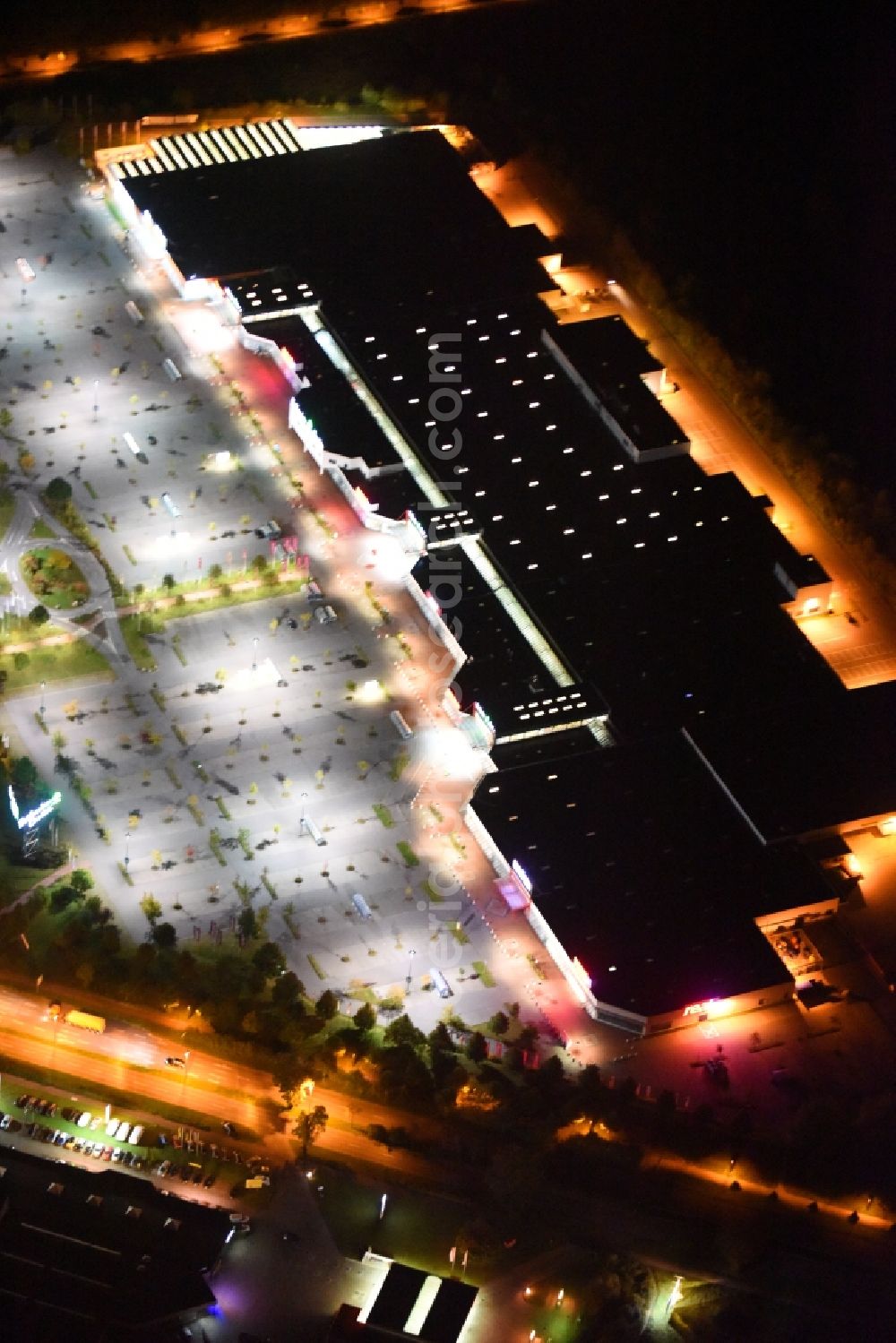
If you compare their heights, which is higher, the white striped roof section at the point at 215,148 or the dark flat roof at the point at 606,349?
the white striped roof section at the point at 215,148

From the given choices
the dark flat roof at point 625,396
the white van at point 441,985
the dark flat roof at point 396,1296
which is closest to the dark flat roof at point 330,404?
the dark flat roof at point 625,396

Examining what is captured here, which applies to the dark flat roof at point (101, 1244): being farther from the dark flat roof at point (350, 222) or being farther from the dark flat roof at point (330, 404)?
the dark flat roof at point (350, 222)

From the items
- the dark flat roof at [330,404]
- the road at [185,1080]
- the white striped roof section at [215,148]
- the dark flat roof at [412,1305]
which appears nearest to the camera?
the dark flat roof at [412,1305]

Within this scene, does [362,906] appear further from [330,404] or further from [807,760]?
[330,404]


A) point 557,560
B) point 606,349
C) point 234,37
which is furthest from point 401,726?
point 234,37

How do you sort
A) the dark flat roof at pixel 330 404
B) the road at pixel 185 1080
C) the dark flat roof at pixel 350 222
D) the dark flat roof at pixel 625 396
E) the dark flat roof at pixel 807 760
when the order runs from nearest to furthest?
the road at pixel 185 1080
the dark flat roof at pixel 807 760
the dark flat roof at pixel 330 404
the dark flat roof at pixel 625 396
the dark flat roof at pixel 350 222

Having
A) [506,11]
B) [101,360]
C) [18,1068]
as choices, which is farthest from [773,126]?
[18,1068]
